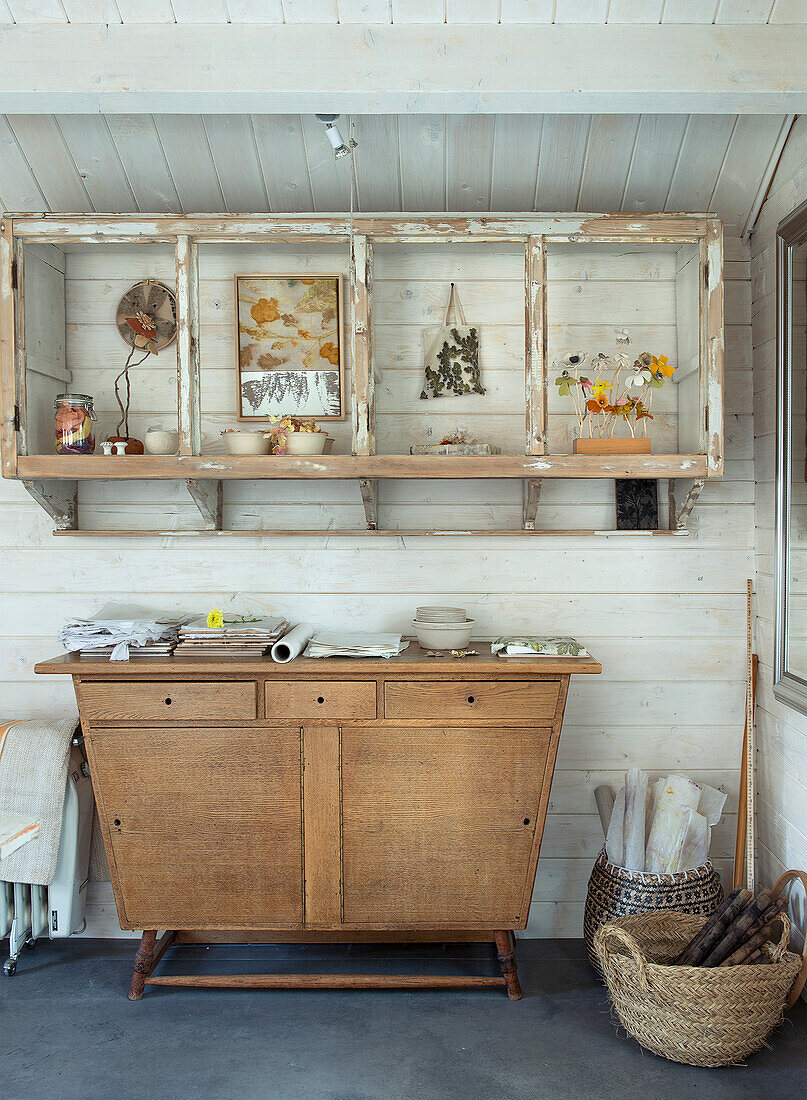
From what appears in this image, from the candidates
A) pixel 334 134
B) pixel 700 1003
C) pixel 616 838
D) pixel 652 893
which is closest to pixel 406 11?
pixel 334 134

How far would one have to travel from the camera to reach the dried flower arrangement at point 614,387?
2709mm

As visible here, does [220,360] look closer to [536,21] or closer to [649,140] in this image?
[536,21]

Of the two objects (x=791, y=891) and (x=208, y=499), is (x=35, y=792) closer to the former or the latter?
(x=208, y=499)

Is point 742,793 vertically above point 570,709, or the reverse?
point 570,709

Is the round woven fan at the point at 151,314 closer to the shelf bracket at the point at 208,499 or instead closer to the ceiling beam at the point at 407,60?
the shelf bracket at the point at 208,499

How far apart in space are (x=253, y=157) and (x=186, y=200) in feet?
1.01

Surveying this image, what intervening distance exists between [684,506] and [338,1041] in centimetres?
203

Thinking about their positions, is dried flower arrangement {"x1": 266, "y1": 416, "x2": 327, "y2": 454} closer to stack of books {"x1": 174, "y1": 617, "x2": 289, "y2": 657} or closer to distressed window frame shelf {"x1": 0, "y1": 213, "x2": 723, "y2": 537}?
distressed window frame shelf {"x1": 0, "y1": 213, "x2": 723, "y2": 537}

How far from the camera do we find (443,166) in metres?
2.75

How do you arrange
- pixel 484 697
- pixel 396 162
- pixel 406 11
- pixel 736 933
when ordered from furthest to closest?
pixel 396 162 → pixel 484 697 → pixel 736 933 → pixel 406 11

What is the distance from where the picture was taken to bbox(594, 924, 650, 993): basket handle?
7.39 ft

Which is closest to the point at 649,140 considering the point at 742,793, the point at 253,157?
the point at 253,157

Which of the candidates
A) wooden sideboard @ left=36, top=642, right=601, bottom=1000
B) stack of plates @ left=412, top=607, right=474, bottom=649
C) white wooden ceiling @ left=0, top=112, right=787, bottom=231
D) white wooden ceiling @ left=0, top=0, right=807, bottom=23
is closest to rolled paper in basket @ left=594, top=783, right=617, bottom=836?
wooden sideboard @ left=36, top=642, right=601, bottom=1000

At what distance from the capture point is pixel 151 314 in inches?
115
